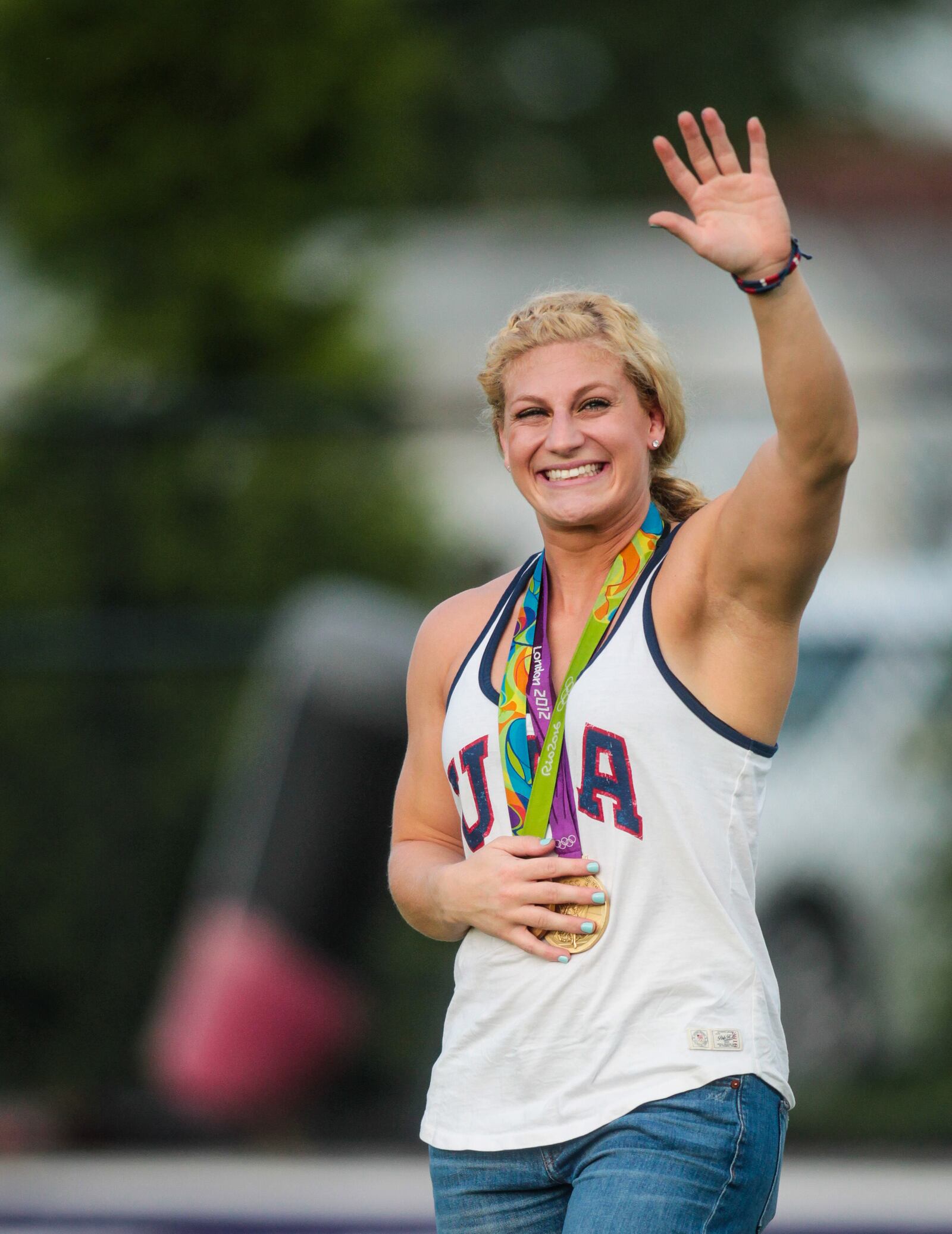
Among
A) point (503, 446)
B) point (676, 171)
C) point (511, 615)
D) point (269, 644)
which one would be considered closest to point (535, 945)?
point (511, 615)

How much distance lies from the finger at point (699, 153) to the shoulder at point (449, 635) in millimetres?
758

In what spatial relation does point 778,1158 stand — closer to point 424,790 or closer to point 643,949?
point 643,949

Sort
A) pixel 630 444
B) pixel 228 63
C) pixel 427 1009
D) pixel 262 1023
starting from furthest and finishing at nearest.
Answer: pixel 228 63 → pixel 427 1009 → pixel 262 1023 → pixel 630 444

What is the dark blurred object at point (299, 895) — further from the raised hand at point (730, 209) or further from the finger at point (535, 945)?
the raised hand at point (730, 209)

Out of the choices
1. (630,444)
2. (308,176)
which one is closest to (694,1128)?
(630,444)

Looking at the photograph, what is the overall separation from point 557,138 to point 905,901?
724 inches

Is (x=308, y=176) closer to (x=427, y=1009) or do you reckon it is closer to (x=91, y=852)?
(x=91, y=852)

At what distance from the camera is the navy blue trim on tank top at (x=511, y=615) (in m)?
2.53

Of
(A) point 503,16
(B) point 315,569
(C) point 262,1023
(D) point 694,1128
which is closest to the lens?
(D) point 694,1128

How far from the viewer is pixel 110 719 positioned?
26.4ft

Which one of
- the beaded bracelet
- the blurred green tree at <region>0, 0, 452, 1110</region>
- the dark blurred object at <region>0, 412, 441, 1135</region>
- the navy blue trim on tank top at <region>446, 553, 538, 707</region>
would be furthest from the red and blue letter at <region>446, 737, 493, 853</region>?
the dark blurred object at <region>0, 412, 441, 1135</region>

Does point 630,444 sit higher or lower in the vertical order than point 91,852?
lower

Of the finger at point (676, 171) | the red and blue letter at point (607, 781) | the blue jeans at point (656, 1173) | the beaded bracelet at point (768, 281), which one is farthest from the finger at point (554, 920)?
the finger at point (676, 171)

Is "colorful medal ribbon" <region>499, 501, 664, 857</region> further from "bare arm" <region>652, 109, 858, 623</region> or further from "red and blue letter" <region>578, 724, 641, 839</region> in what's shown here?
"bare arm" <region>652, 109, 858, 623</region>
